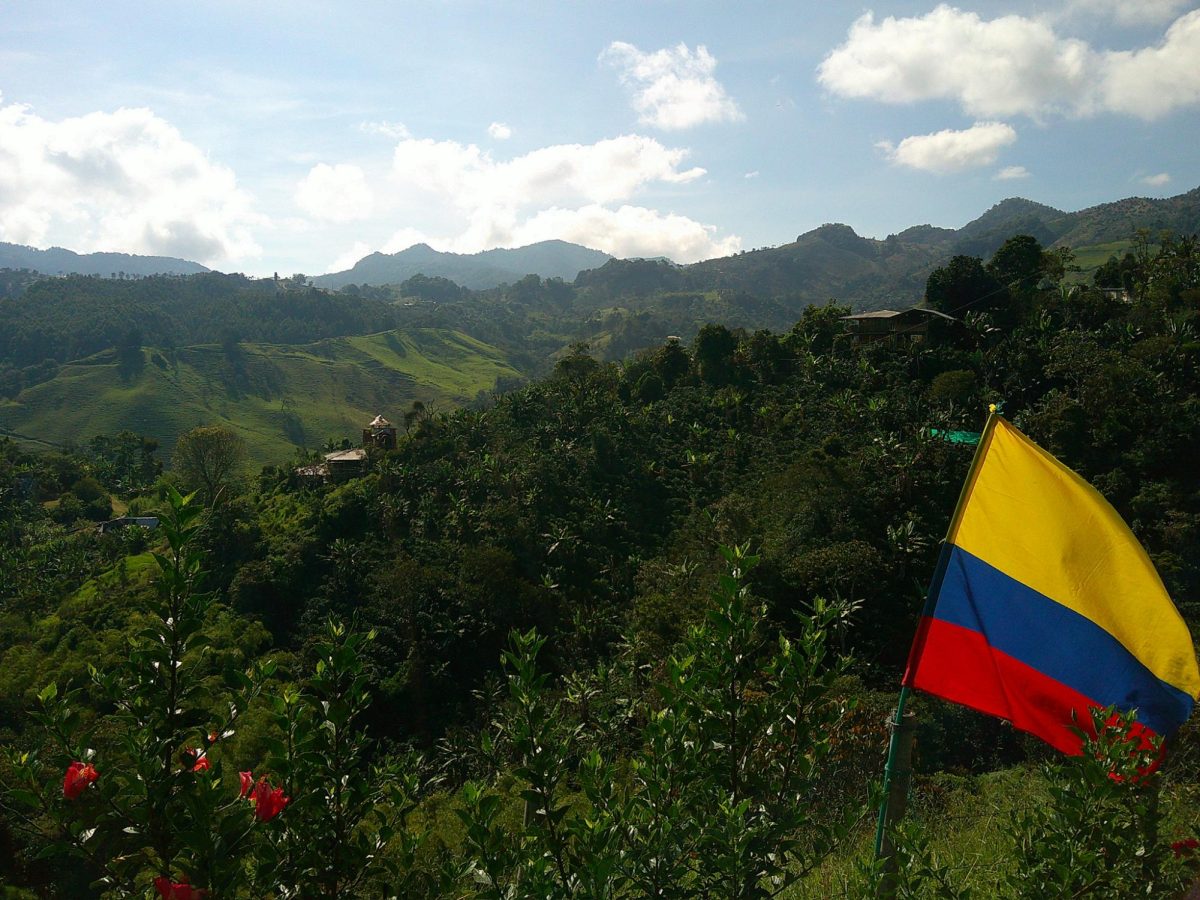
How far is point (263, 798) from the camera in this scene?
10.5 ft

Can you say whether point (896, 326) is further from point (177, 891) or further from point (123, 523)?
point (123, 523)

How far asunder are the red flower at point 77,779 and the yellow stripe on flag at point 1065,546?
505 centimetres

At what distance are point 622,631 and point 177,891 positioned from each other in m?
25.3

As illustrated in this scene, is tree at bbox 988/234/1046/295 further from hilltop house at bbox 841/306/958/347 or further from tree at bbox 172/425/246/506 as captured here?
tree at bbox 172/425/246/506

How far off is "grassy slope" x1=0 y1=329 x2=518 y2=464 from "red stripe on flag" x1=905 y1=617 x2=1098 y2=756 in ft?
304

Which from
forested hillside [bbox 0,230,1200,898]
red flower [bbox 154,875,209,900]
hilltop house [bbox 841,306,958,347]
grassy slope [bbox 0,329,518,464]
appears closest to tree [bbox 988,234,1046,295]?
forested hillside [bbox 0,230,1200,898]

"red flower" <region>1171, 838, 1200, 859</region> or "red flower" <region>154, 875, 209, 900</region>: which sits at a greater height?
"red flower" <region>154, 875, 209, 900</region>

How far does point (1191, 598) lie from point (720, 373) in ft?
91.0

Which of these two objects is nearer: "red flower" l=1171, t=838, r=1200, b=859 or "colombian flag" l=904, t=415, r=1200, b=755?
"red flower" l=1171, t=838, r=1200, b=859

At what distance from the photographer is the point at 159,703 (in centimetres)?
324

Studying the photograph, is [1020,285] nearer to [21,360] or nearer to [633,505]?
[633,505]

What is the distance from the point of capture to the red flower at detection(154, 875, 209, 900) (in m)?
→ 2.93

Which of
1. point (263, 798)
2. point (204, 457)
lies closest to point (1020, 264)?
point (263, 798)

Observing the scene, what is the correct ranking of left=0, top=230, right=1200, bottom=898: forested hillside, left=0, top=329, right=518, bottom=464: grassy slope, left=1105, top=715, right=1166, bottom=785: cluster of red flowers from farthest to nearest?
left=0, top=329, right=518, bottom=464: grassy slope → left=1105, top=715, right=1166, bottom=785: cluster of red flowers → left=0, top=230, right=1200, bottom=898: forested hillside
